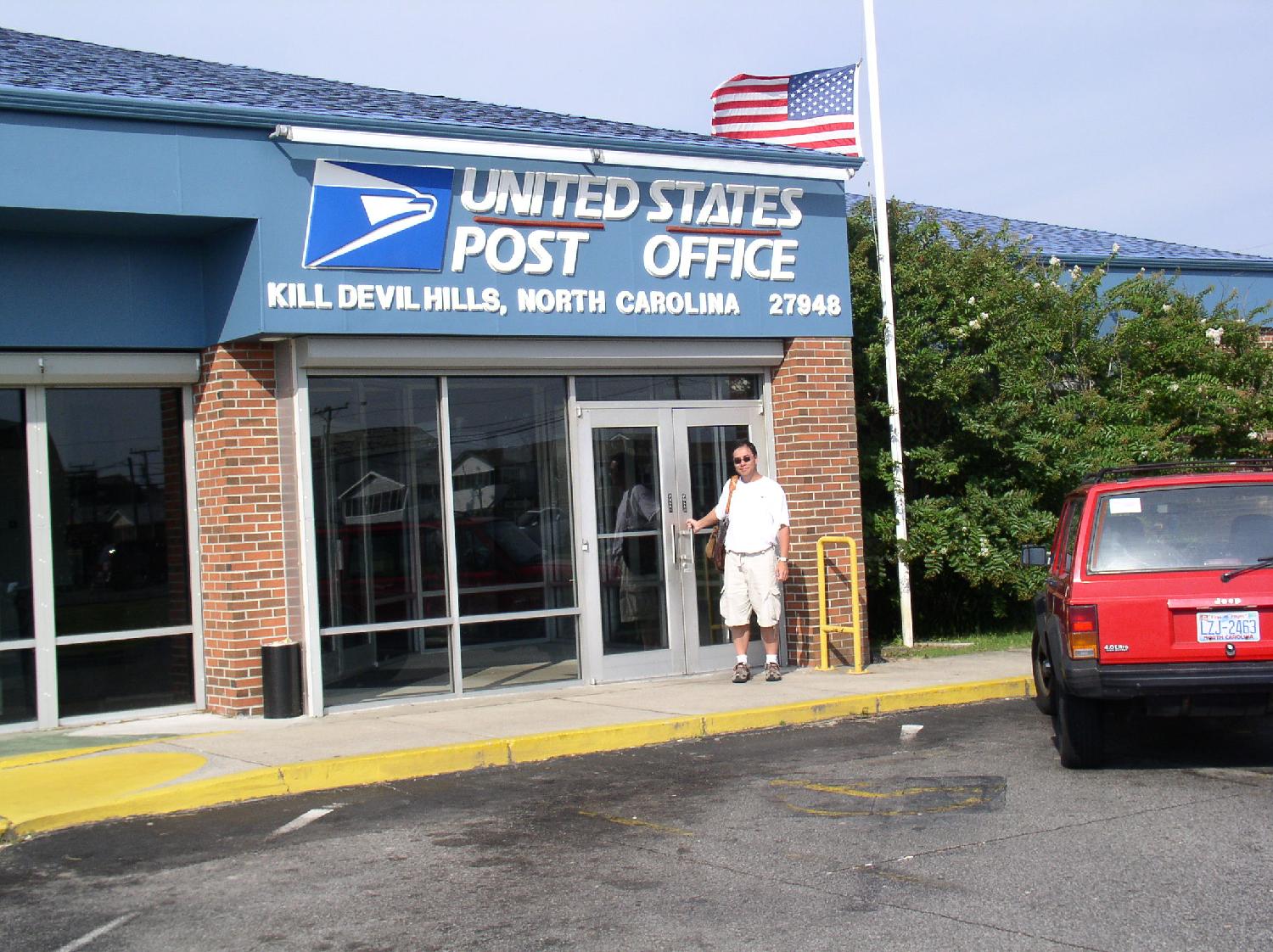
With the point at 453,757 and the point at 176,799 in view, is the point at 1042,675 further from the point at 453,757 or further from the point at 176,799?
the point at 176,799

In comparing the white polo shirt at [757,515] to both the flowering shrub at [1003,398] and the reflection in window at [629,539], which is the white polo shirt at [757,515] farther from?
the flowering shrub at [1003,398]

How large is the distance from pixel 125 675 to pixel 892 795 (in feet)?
20.7

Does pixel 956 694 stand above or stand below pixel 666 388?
below

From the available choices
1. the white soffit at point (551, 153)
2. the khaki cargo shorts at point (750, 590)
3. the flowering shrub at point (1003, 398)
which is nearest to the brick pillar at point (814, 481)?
the khaki cargo shorts at point (750, 590)

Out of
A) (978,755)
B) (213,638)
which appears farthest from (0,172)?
(978,755)

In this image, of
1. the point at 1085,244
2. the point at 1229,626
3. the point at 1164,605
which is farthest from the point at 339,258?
the point at 1085,244

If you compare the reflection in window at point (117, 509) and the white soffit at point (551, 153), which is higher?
the white soffit at point (551, 153)

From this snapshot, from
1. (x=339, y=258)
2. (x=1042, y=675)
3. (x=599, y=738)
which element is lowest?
(x=599, y=738)

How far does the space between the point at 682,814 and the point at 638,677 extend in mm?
5075

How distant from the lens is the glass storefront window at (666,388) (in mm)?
12156

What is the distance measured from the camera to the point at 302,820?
7.38m

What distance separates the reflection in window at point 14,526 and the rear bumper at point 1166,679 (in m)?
7.46

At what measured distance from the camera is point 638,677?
12211 mm

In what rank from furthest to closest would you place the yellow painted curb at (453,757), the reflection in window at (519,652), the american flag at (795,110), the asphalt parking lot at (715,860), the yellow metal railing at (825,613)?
1. the american flag at (795,110)
2. the yellow metal railing at (825,613)
3. the reflection in window at (519,652)
4. the yellow painted curb at (453,757)
5. the asphalt parking lot at (715,860)
